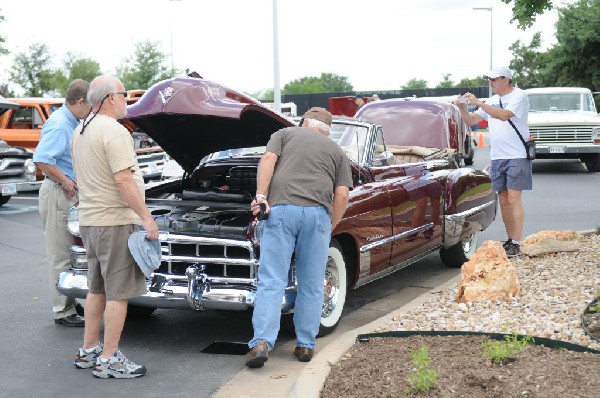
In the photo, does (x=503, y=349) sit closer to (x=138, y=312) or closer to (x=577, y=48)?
(x=138, y=312)

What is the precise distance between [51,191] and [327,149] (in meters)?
2.36

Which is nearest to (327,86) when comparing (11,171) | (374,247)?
(11,171)

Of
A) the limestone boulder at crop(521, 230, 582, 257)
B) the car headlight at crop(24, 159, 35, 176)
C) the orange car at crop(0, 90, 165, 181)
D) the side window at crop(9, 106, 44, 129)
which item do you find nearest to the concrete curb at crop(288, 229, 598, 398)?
the limestone boulder at crop(521, 230, 582, 257)

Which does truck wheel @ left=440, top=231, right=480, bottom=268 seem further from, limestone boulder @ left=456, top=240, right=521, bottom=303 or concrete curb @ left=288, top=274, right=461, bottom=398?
concrete curb @ left=288, top=274, right=461, bottom=398

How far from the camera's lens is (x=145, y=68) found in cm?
5397

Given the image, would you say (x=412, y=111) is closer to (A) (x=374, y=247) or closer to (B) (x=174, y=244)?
(A) (x=374, y=247)

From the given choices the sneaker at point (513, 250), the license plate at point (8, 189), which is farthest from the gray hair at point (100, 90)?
the license plate at point (8, 189)

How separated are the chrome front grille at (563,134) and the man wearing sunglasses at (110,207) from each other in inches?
620

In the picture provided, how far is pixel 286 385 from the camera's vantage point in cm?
516

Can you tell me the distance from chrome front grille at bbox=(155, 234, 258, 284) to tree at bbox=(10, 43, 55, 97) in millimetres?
50407

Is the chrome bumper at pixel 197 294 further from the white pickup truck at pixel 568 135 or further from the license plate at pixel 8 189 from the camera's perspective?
the white pickup truck at pixel 568 135

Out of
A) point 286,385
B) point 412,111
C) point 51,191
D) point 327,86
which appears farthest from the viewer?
point 327,86

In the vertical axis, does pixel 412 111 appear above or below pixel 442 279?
above

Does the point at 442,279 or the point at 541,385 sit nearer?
the point at 541,385
